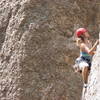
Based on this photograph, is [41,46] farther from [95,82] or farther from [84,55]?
[95,82]

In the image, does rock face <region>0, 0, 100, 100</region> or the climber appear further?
rock face <region>0, 0, 100, 100</region>

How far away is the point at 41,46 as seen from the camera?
14.8 m

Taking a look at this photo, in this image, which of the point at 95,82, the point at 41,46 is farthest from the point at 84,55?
the point at 41,46

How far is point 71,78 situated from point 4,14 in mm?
4330

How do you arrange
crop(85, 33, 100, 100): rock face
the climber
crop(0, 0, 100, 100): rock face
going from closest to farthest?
crop(85, 33, 100, 100): rock face, the climber, crop(0, 0, 100, 100): rock face

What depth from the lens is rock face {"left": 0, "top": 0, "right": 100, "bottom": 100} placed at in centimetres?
1407

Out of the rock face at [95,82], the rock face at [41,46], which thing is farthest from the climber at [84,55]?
the rock face at [41,46]

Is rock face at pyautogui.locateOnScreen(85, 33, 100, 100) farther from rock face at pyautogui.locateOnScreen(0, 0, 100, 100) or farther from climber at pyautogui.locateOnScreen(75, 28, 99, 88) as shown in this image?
rock face at pyautogui.locateOnScreen(0, 0, 100, 100)

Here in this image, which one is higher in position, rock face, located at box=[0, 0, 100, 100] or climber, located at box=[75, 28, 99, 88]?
climber, located at box=[75, 28, 99, 88]

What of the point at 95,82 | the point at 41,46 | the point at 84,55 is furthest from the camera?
the point at 41,46

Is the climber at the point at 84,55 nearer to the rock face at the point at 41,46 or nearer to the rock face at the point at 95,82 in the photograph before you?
the rock face at the point at 95,82

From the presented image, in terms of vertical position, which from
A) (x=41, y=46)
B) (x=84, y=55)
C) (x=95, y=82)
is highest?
(x=95, y=82)

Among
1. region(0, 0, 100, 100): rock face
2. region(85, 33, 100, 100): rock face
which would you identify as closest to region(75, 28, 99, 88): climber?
region(85, 33, 100, 100): rock face

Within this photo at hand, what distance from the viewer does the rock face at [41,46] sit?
14.1m
